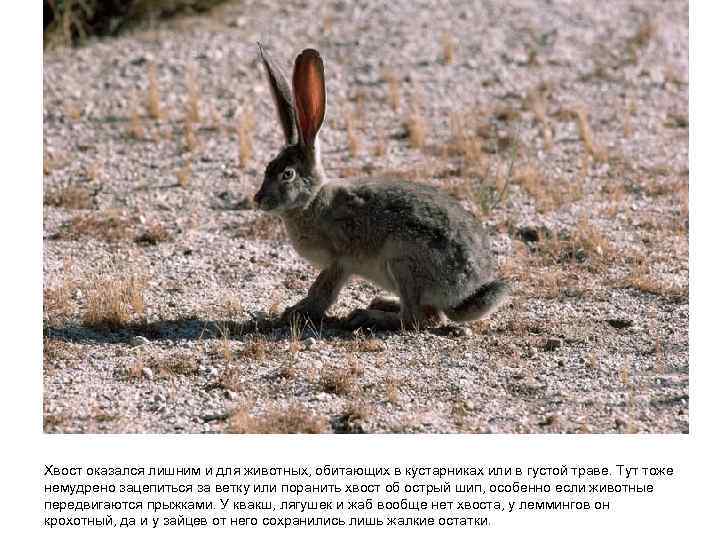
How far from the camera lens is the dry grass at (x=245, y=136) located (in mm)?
11438

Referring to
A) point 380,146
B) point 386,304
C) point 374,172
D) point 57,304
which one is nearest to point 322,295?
point 386,304

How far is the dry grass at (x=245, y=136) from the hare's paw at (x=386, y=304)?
140 inches

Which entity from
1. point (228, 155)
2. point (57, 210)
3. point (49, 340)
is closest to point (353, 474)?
point (49, 340)

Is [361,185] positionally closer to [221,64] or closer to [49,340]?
[49,340]

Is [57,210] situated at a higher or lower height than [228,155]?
lower

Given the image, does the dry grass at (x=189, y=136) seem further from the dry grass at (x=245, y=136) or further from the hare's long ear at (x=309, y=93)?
the hare's long ear at (x=309, y=93)

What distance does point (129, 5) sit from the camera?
14703 millimetres

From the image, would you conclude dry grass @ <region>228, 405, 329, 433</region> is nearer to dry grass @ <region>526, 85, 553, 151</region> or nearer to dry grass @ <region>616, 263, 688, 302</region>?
dry grass @ <region>616, 263, 688, 302</region>

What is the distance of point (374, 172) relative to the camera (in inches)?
438

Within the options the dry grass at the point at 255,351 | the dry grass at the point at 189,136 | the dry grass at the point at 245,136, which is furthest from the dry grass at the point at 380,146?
the dry grass at the point at 255,351

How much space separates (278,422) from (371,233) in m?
1.80

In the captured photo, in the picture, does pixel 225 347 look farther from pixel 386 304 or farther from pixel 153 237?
pixel 153 237

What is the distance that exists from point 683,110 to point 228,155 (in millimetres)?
5377

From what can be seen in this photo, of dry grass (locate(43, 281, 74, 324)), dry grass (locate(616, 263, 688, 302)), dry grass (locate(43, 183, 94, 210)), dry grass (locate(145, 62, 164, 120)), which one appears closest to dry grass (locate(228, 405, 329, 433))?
dry grass (locate(43, 281, 74, 324))
